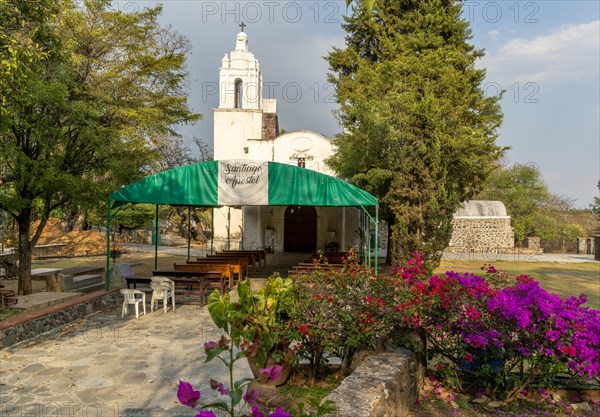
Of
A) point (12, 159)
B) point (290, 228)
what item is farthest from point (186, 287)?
point (290, 228)

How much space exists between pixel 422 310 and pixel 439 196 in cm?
908

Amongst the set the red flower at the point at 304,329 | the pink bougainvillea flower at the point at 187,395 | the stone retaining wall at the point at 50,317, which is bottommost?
the stone retaining wall at the point at 50,317

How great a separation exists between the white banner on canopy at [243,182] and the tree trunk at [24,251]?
4449mm

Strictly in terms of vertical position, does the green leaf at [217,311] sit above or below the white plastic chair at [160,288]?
above

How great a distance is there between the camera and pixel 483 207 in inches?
1228

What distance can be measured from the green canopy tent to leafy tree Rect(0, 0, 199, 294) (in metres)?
1.15

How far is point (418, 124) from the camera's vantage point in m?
13.0

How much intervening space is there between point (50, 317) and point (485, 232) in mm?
28420

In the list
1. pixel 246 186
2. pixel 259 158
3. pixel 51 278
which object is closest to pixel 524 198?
pixel 259 158

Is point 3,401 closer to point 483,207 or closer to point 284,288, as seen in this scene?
point 284,288

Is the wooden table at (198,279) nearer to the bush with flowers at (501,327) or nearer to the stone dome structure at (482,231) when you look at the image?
the bush with flowers at (501,327)

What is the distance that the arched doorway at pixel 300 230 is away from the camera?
23.1 m

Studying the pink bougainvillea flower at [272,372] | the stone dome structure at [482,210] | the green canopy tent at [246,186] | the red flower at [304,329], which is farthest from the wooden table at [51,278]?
the stone dome structure at [482,210]

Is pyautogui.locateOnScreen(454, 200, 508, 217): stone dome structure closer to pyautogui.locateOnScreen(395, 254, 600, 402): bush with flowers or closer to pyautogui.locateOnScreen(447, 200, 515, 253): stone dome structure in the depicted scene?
pyautogui.locateOnScreen(447, 200, 515, 253): stone dome structure
